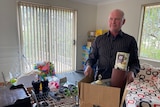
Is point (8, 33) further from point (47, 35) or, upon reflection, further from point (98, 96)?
point (98, 96)

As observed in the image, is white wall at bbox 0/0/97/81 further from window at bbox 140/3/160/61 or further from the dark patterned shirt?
the dark patterned shirt

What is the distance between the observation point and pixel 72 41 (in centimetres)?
415

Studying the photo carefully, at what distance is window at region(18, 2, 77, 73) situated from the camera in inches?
126

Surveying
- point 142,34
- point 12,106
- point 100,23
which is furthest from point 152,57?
point 12,106

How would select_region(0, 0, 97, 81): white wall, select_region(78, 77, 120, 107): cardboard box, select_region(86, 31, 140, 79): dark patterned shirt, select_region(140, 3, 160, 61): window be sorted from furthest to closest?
1. select_region(140, 3, 160, 61): window
2. select_region(0, 0, 97, 81): white wall
3. select_region(86, 31, 140, 79): dark patterned shirt
4. select_region(78, 77, 120, 107): cardboard box

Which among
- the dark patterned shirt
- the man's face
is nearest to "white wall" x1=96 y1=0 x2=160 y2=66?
the dark patterned shirt

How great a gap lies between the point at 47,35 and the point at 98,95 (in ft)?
10.2

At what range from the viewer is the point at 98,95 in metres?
0.74

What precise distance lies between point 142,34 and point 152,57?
0.65 metres

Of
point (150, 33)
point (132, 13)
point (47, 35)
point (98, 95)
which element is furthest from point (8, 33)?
point (150, 33)

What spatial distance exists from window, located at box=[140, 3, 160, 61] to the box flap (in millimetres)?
2969

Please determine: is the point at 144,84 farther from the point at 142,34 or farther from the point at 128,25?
the point at 128,25

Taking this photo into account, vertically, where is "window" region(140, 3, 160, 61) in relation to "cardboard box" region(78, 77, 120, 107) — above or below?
above

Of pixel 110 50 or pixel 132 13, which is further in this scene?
pixel 132 13
